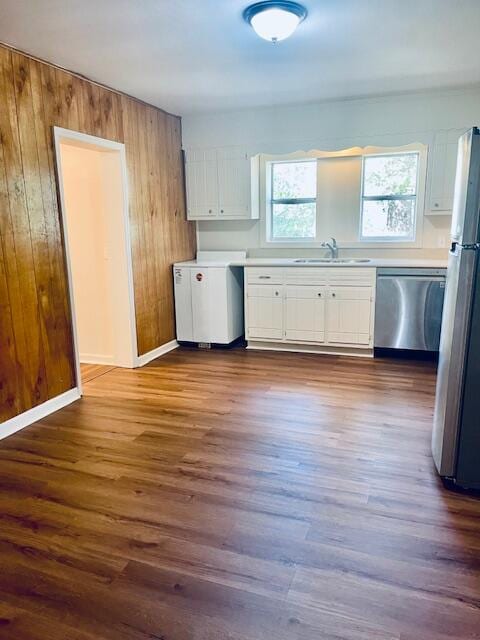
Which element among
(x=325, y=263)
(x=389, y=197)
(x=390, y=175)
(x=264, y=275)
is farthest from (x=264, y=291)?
(x=390, y=175)

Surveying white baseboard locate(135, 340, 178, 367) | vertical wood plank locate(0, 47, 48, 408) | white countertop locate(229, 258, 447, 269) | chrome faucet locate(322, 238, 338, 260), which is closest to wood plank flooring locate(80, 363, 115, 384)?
white baseboard locate(135, 340, 178, 367)

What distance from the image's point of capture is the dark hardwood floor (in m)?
1.60

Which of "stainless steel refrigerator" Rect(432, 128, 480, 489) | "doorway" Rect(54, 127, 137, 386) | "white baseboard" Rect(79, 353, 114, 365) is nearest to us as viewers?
"stainless steel refrigerator" Rect(432, 128, 480, 489)

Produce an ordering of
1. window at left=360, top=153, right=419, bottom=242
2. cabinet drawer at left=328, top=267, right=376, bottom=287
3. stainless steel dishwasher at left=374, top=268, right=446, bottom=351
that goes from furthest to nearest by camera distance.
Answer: window at left=360, top=153, right=419, bottom=242 → cabinet drawer at left=328, top=267, right=376, bottom=287 → stainless steel dishwasher at left=374, top=268, right=446, bottom=351

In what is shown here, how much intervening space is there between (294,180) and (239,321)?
170 centimetres

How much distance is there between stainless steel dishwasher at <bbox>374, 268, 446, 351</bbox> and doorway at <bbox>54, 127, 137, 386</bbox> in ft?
7.86

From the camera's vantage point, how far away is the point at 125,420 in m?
3.25

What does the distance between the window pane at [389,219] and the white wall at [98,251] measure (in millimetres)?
2583

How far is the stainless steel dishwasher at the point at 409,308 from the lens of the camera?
14.1ft

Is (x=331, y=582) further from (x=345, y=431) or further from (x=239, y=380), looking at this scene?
(x=239, y=380)

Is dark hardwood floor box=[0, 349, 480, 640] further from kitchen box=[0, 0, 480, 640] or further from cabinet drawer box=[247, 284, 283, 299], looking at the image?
cabinet drawer box=[247, 284, 283, 299]

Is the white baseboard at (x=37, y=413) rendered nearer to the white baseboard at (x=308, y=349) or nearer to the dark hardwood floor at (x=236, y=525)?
→ the dark hardwood floor at (x=236, y=525)

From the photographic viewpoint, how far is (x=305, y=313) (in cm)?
475

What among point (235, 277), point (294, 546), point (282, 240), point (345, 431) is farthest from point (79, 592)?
point (282, 240)
